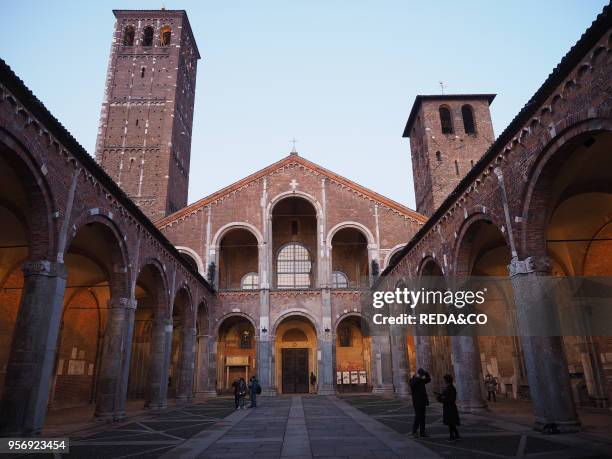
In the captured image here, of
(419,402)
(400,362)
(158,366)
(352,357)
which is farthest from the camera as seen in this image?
(352,357)

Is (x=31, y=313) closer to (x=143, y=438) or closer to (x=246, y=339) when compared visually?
(x=143, y=438)

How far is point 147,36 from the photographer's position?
39.4 metres

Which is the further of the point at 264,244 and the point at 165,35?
the point at 165,35

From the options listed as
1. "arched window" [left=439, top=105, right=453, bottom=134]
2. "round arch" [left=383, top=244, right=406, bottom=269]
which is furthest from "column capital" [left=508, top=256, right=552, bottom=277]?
"arched window" [left=439, top=105, right=453, bottom=134]

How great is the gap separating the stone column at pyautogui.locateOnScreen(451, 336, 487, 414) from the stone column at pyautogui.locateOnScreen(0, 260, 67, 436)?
457 inches

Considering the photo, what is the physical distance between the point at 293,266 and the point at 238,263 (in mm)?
4144

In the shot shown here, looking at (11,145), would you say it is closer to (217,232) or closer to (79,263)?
(79,263)

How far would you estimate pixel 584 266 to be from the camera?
15.8 meters

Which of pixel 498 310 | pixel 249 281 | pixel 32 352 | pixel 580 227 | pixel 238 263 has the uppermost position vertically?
pixel 238 263

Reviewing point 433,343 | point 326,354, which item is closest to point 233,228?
point 326,354

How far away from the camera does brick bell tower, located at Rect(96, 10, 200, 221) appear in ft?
110

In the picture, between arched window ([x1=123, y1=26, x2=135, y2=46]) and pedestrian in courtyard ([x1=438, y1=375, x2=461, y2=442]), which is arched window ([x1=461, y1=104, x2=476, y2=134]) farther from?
arched window ([x1=123, y1=26, x2=135, y2=46])

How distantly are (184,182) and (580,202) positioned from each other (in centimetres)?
3185

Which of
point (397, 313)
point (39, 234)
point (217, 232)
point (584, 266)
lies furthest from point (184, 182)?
point (584, 266)
